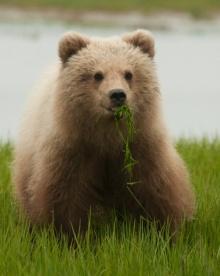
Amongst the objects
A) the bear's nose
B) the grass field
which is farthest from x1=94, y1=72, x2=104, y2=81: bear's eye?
the grass field

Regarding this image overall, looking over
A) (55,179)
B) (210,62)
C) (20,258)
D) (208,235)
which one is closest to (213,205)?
(208,235)

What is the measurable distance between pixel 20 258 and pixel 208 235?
3.95 ft

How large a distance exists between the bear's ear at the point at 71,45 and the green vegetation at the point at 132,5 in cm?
3059

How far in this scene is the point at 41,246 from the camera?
5.13 meters

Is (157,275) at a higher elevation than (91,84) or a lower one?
lower

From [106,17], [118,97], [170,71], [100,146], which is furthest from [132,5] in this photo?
[118,97]

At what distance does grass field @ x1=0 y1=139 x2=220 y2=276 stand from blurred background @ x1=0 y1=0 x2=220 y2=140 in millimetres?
5694

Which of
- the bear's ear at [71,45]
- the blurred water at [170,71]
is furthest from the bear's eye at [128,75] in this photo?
the blurred water at [170,71]

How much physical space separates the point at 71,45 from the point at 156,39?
25.6 meters

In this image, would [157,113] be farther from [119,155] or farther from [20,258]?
[20,258]

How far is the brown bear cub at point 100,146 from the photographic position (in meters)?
5.43

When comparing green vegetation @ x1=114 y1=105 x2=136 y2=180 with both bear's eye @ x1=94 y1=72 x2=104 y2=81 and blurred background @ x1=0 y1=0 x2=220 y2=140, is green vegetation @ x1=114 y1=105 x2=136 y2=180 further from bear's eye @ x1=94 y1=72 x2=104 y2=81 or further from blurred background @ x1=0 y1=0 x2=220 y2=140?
blurred background @ x1=0 y1=0 x2=220 y2=140

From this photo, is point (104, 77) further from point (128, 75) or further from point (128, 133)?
point (128, 133)

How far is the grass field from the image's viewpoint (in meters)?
4.69
